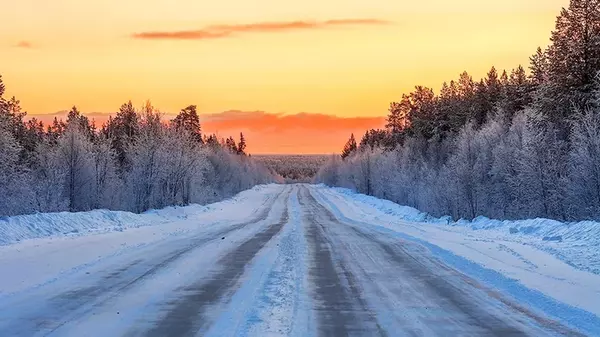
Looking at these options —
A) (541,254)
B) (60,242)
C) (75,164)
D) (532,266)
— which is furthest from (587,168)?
(75,164)

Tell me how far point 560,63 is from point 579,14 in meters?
3.46

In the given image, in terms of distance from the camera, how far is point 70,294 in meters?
10.0

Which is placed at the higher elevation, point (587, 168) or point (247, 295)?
point (587, 168)

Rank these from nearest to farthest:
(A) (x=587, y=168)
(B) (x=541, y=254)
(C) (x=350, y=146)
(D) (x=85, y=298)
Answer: (D) (x=85, y=298) < (B) (x=541, y=254) < (A) (x=587, y=168) < (C) (x=350, y=146)

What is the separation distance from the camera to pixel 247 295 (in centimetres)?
1008

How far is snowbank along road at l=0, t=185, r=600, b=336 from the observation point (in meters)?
7.83

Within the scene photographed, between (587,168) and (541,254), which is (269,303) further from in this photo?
(587,168)

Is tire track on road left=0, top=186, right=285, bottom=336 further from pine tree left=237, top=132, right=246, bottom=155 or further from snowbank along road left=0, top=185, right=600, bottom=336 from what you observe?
pine tree left=237, top=132, right=246, bottom=155

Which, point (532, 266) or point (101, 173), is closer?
point (532, 266)

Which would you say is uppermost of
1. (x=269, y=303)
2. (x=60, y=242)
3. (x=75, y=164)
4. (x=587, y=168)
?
(x=75, y=164)

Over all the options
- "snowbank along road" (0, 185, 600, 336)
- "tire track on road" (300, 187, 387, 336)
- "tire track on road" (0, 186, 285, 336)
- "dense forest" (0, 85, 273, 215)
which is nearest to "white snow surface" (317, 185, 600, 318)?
"snowbank along road" (0, 185, 600, 336)

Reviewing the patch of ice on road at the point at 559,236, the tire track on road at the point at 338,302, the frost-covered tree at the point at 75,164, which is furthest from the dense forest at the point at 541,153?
the frost-covered tree at the point at 75,164

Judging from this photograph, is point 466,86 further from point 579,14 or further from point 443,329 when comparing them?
point 443,329

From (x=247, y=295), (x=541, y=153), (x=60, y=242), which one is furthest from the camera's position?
(x=541, y=153)
